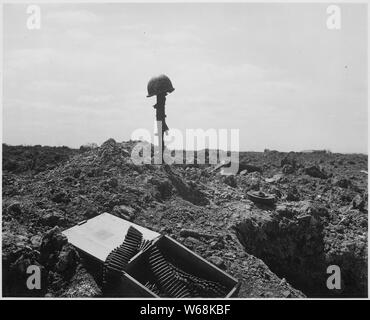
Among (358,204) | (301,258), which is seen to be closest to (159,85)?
(301,258)

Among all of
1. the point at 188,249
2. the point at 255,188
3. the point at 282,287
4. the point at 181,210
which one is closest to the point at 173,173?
the point at 181,210

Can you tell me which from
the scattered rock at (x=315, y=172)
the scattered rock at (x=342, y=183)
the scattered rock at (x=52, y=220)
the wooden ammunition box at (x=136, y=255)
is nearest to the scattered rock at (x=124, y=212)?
the wooden ammunition box at (x=136, y=255)

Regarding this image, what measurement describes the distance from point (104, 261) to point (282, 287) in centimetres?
374

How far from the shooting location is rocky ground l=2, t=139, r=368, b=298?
7406mm

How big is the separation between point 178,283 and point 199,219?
2.55 m

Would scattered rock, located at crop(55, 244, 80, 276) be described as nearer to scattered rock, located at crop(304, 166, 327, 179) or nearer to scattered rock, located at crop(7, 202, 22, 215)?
scattered rock, located at crop(7, 202, 22, 215)

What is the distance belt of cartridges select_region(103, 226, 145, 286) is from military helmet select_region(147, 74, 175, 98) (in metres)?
4.79

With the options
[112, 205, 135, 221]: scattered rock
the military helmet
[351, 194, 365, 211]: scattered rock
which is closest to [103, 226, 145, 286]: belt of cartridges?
[112, 205, 135, 221]: scattered rock

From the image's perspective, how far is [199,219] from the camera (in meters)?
9.52

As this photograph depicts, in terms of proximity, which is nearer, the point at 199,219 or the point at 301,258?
the point at 199,219

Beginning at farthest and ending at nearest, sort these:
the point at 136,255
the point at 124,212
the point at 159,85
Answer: the point at 159,85 → the point at 124,212 → the point at 136,255

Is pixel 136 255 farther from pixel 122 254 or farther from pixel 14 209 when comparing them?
pixel 14 209

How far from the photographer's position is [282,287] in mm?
7848

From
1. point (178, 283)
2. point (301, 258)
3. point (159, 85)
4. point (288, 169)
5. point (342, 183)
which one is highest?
point (159, 85)
